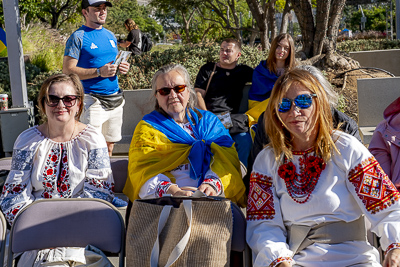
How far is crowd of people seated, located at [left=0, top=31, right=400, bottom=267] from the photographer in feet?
8.27

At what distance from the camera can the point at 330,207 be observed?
99.9 inches

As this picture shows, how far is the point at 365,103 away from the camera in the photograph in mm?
6965

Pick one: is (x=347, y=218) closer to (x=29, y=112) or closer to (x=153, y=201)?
(x=153, y=201)

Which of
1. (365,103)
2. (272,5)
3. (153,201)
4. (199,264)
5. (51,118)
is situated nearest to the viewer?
(199,264)

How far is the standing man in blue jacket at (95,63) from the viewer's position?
498cm

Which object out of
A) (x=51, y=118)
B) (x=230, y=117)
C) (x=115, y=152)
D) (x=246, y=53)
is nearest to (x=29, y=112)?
(x=115, y=152)

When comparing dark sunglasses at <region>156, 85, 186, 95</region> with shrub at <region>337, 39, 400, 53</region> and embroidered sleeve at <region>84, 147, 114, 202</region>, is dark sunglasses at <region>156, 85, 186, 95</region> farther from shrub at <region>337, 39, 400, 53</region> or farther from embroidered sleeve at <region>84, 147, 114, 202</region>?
shrub at <region>337, 39, 400, 53</region>

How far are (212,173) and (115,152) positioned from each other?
162 inches

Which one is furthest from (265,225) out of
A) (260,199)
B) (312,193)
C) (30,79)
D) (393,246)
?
(30,79)

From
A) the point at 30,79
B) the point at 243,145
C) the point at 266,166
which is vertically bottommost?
the point at 243,145

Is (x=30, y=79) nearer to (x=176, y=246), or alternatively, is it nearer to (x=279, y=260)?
(x=176, y=246)

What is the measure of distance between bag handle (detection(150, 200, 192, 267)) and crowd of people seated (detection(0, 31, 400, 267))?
0.37 m

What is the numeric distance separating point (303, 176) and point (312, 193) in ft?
0.35

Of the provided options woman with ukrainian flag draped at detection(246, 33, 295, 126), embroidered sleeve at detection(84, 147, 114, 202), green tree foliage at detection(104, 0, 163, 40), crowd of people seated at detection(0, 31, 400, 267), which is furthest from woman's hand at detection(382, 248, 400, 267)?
green tree foliage at detection(104, 0, 163, 40)
